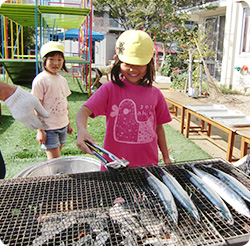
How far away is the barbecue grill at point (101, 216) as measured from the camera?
4.25ft

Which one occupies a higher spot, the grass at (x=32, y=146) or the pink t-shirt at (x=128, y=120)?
the pink t-shirt at (x=128, y=120)

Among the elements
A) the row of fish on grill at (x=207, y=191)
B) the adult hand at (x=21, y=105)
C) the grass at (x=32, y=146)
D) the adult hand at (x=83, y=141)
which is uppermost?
the adult hand at (x=21, y=105)

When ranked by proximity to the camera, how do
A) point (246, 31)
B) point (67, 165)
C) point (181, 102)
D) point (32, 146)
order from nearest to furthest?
point (67, 165)
point (32, 146)
point (181, 102)
point (246, 31)

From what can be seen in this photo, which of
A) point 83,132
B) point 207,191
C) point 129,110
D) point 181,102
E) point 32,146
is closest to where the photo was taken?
point 207,191

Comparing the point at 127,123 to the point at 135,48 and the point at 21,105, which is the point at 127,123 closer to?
the point at 135,48

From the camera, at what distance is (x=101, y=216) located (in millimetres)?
1438

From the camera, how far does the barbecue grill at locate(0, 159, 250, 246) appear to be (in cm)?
129

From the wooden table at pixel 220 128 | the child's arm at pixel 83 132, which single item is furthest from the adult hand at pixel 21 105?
the wooden table at pixel 220 128

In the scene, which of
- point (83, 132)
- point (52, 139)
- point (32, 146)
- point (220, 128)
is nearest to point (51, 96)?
point (52, 139)

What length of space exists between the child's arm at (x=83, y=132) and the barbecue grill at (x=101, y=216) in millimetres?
232

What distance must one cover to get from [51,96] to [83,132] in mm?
1805

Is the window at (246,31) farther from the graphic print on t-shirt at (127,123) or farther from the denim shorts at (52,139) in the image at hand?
the graphic print on t-shirt at (127,123)

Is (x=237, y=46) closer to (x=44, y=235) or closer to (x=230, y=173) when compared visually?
(x=230, y=173)

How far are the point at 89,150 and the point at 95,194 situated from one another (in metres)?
0.28
